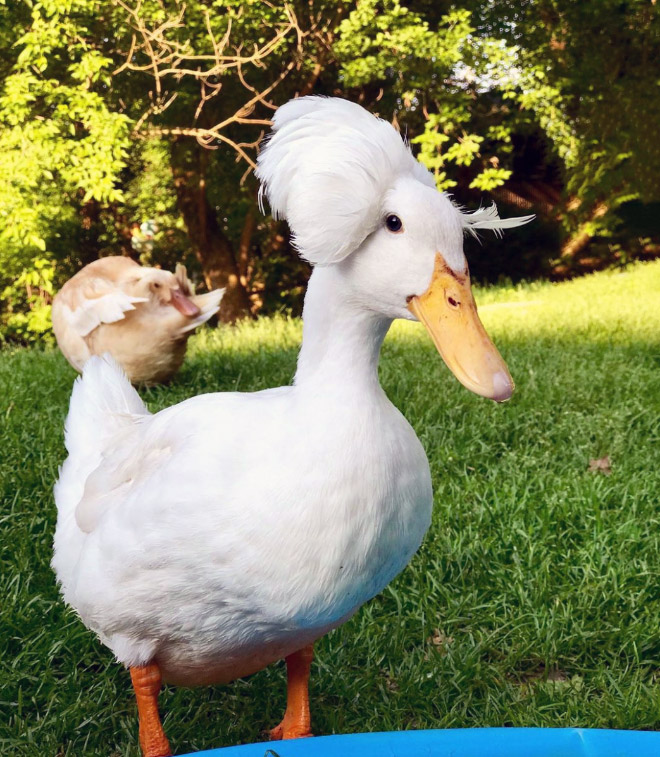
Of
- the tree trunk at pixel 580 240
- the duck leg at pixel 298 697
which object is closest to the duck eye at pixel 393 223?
the duck leg at pixel 298 697

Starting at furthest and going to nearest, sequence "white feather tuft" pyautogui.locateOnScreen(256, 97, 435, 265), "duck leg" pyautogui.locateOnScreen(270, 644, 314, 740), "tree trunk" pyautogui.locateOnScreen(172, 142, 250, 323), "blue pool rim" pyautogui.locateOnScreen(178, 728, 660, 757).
A: "tree trunk" pyautogui.locateOnScreen(172, 142, 250, 323) < "duck leg" pyautogui.locateOnScreen(270, 644, 314, 740) < "blue pool rim" pyautogui.locateOnScreen(178, 728, 660, 757) < "white feather tuft" pyautogui.locateOnScreen(256, 97, 435, 265)

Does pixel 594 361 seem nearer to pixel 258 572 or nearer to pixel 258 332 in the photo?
pixel 258 332

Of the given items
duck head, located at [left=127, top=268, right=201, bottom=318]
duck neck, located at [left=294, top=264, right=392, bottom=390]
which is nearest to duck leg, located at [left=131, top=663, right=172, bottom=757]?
duck neck, located at [left=294, top=264, right=392, bottom=390]

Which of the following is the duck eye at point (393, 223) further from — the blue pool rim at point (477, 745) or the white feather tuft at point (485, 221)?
the blue pool rim at point (477, 745)

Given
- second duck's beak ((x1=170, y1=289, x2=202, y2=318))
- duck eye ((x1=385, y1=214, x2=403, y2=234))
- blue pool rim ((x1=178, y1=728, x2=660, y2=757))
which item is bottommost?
second duck's beak ((x1=170, y1=289, x2=202, y2=318))

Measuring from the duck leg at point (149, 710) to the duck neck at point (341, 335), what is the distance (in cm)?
79

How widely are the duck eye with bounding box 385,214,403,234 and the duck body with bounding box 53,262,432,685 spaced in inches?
7.2

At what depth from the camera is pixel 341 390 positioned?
1.54 meters

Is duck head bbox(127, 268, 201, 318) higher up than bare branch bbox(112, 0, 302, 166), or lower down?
lower down

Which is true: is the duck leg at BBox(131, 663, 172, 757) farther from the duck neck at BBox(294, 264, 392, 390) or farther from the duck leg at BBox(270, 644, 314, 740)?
the duck neck at BBox(294, 264, 392, 390)

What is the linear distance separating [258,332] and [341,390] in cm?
518

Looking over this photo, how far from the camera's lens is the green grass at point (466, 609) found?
7.17ft

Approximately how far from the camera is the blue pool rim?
149 cm

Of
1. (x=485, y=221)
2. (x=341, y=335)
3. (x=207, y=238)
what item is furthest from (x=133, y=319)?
(x=207, y=238)
